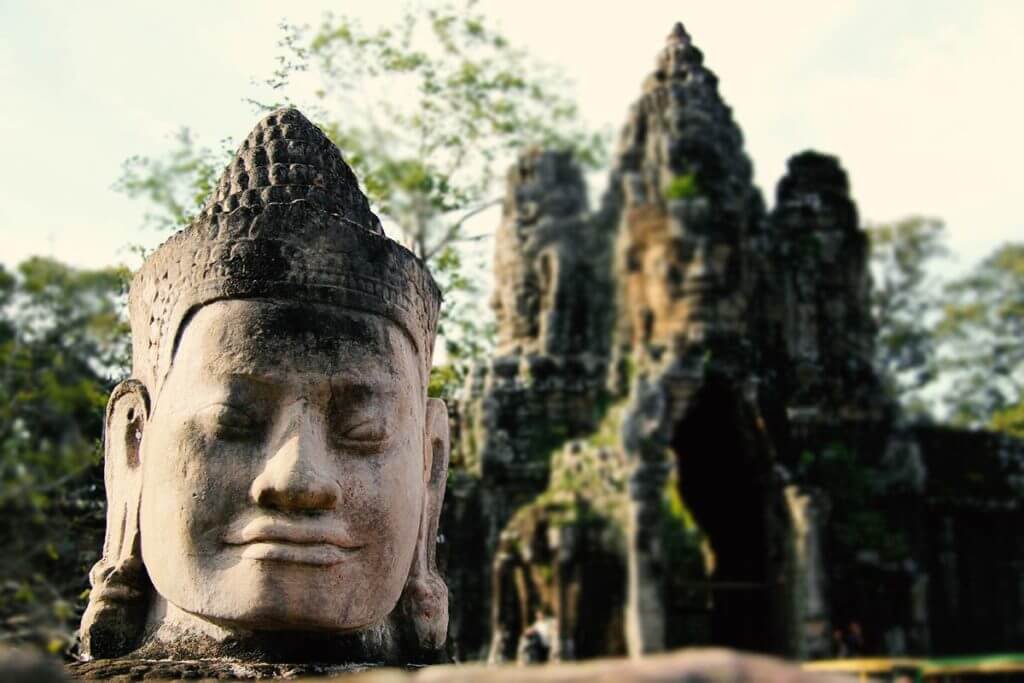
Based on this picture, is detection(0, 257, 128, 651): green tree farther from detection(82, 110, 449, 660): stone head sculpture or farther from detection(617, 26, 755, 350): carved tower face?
detection(617, 26, 755, 350): carved tower face

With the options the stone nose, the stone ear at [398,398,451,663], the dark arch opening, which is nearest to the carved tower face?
the dark arch opening

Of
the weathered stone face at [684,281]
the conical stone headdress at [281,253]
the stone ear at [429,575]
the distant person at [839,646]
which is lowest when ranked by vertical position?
Answer: the distant person at [839,646]

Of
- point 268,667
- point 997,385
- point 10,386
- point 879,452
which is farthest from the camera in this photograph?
point 997,385

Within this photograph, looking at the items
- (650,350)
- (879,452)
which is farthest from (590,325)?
(879,452)

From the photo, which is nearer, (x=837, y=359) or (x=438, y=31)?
(x=438, y=31)

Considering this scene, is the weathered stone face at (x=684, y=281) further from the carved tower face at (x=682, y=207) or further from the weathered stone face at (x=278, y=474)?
the weathered stone face at (x=278, y=474)

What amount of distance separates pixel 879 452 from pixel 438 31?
8.77m

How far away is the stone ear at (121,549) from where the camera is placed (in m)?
3.59

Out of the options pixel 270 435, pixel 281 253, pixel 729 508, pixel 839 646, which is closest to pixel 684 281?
pixel 729 508

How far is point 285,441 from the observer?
335 centimetres

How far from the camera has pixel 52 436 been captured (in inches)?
670

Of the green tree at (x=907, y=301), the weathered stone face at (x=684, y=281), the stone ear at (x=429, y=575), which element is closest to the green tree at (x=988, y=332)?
the green tree at (x=907, y=301)

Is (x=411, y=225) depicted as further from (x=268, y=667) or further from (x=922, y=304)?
(x=922, y=304)

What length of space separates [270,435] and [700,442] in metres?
15.2
